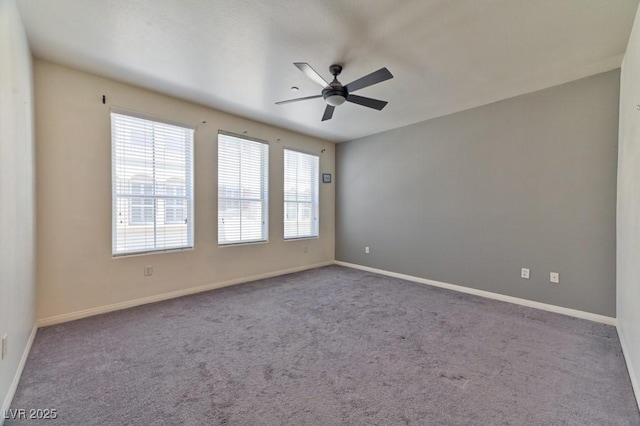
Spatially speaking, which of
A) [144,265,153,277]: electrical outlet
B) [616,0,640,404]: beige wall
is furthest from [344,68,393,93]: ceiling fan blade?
[144,265,153,277]: electrical outlet

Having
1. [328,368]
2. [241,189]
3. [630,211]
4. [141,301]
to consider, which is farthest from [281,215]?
[630,211]

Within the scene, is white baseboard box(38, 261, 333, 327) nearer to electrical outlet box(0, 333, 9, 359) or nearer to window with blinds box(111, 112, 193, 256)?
window with blinds box(111, 112, 193, 256)

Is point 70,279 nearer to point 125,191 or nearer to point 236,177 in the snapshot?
point 125,191

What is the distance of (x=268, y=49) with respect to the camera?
254 centimetres

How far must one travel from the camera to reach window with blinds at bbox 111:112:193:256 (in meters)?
3.21

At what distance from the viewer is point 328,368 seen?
2.04m

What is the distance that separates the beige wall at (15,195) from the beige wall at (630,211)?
12.9ft

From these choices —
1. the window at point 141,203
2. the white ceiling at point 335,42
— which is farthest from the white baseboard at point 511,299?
the window at point 141,203

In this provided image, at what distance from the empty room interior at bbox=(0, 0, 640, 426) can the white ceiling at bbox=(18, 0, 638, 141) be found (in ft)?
0.07

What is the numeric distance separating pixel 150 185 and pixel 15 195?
1.53m

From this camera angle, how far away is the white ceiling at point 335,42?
2.03 m

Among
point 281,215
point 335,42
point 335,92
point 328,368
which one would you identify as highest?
point 335,42

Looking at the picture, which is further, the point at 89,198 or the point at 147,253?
the point at 147,253

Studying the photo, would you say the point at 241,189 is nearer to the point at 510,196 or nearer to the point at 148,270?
the point at 148,270
